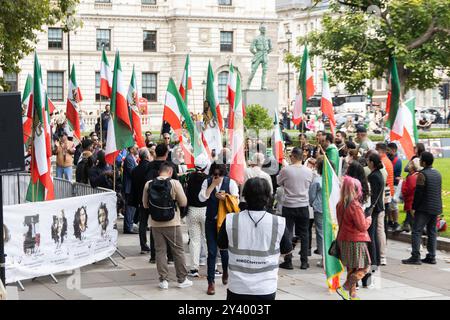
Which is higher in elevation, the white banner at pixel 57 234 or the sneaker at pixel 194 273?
the white banner at pixel 57 234

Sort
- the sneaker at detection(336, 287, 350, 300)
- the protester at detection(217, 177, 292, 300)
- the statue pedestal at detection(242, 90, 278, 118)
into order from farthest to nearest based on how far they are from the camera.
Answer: the statue pedestal at detection(242, 90, 278, 118) → the sneaker at detection(336, 287, 350, 300) → the protester at detection(217, 177, 292, 300)

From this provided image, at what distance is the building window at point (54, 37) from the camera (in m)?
62.0

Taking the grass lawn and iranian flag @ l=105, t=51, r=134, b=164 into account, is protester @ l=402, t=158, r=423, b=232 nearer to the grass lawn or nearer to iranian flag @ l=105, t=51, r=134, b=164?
the grass lawn

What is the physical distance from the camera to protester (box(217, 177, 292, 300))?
7562mm

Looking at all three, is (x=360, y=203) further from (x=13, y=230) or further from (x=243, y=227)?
(x=13, y=230)

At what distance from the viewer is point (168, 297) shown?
450 inches

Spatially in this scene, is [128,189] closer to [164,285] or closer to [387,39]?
[164,285]

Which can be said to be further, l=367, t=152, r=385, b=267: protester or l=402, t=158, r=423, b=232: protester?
l=402, t=158, r=423, b=232: protester

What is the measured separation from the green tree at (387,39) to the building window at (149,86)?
137 ft

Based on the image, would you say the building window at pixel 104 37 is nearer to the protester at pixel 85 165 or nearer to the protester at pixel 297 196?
the protester at pixel 85 165

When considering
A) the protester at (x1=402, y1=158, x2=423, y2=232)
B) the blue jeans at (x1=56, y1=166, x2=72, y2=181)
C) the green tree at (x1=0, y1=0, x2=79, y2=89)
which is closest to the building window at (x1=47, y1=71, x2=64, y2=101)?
the green tree at (x1=0, y1=0, x2=79, y2=89)

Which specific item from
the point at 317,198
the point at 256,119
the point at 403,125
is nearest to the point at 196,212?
the point at 317,198

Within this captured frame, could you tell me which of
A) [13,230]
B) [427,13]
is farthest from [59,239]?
[427,13]

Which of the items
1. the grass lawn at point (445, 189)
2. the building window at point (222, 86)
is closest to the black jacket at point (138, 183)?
the grass lawn at point (445, 189)
